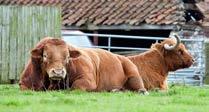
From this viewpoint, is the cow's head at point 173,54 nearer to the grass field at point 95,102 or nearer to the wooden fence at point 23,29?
the grass field at point 95,102

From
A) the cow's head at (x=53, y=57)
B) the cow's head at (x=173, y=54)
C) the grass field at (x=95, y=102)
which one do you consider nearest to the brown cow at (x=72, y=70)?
the cow's head at (x=53, y=57)

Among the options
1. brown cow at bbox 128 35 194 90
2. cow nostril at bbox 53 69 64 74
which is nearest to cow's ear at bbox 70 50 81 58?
cow nostril at bbox 53 69 64 74

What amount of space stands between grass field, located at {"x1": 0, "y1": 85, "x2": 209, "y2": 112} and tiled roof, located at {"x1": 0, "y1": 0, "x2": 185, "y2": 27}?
1529 centimetres

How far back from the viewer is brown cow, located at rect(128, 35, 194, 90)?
18062 millimetres

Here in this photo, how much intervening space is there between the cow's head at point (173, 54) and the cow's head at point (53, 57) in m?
3.22

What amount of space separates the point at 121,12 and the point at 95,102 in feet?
62.2

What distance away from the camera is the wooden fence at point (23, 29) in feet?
80.1

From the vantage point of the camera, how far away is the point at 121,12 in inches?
1252

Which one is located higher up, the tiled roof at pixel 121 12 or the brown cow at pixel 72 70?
the tiled roof at pixel 121 12

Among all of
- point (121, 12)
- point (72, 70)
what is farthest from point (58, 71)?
point (121, 12)

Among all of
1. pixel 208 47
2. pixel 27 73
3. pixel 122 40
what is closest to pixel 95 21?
pixel 122 40

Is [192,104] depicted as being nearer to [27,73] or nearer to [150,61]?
[27,73]

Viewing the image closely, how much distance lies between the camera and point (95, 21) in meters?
31.4

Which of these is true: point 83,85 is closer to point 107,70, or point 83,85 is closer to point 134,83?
point 107,70
